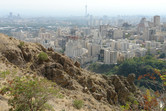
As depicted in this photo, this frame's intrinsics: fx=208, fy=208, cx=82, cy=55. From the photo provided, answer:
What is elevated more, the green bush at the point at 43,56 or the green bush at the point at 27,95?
the green bush at the point at 43,56

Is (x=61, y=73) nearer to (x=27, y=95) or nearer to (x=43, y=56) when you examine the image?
(x=43, y=56)

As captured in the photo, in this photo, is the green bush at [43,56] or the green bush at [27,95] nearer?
the green bush at [27,95]

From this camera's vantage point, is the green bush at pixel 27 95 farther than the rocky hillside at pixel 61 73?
No

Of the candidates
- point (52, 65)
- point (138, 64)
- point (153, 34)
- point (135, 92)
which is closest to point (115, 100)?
point (135, 92)

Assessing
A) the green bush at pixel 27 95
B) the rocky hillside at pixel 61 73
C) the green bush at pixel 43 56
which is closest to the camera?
the green bush at pixel 27 95

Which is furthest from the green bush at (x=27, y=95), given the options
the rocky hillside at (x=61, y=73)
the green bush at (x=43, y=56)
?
the green bush at (x=43, y=56)

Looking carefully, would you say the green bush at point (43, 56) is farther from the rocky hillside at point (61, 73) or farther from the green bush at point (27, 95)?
the green bush at point (27, 95)

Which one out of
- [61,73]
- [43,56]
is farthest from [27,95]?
[43,56]

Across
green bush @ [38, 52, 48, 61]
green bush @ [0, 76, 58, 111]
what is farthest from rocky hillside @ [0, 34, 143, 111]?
green bush @ [0, 76, 58, 111]

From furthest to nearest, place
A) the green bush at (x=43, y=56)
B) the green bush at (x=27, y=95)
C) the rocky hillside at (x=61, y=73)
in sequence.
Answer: the green bush at (x=43, y=56)
the rocky hillside at (x=61, y=73)
the green bush at (x=27, y=95)

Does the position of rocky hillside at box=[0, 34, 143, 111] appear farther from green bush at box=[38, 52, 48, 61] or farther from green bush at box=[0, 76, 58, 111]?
green bush at box=[0, 76, 58, 111]

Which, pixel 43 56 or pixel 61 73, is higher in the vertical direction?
pixel 43 56

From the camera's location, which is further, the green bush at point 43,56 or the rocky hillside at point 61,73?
the green bush at point 43,56
